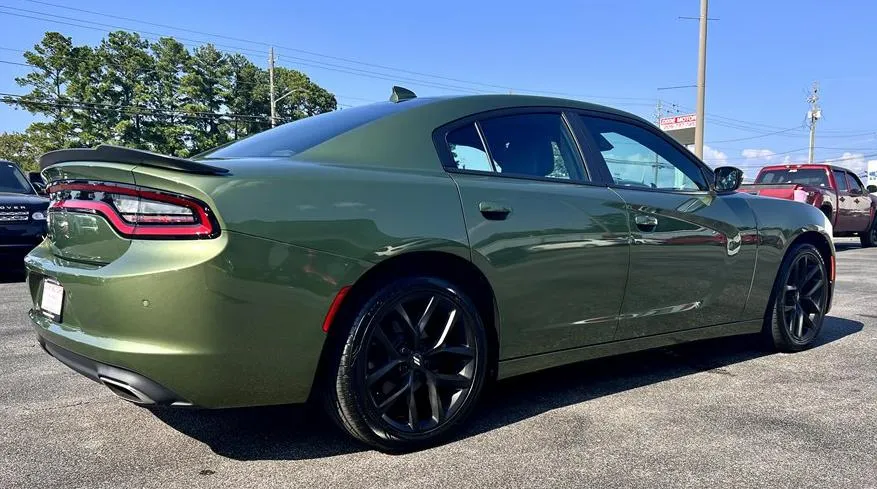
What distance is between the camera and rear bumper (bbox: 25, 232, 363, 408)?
2.10 metres

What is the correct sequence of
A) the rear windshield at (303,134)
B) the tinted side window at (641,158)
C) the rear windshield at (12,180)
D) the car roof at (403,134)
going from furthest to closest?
1. the rear windshield at (12,180)
2. the tinted side window at (641,158)
3. the rear windshield at (303,134)
4. the car roof at (403,134)

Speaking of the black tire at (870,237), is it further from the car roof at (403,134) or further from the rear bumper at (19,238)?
the rear bumper at (19,238)

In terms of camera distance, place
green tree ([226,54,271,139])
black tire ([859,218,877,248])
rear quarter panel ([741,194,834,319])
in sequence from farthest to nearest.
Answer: green tree ([226,54,271,139]) < black tire ([859,218,877,248]) < rear quarter panel ([741,194,834,319])

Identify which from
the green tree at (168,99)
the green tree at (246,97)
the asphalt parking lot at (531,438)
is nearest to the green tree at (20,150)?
the green tree at (168,99)

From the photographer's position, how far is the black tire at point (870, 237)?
594 inches

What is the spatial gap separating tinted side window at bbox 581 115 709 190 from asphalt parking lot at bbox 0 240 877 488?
110 cm

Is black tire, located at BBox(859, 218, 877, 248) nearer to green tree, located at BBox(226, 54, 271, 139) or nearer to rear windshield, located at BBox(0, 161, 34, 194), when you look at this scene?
rear windshield, located at BBox(0, 161, 34, 194)

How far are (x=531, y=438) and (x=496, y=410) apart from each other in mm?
396

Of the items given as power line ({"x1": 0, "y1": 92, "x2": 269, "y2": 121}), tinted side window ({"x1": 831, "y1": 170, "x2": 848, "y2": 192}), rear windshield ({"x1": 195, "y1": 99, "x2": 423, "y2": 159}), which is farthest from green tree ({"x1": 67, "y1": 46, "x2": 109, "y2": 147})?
rear windshield ({"x1": 195, "y1": 99, "x2": 423, "y2": 159})

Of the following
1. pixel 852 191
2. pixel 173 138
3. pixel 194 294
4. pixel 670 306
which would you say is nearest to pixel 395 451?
pixel 194 294

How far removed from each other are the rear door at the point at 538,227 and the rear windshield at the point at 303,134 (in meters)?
0.36

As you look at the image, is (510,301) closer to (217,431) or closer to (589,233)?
(589,233)

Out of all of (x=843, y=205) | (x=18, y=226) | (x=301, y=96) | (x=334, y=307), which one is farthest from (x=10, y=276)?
(x=301, y=96)

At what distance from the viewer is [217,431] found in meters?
2.78
